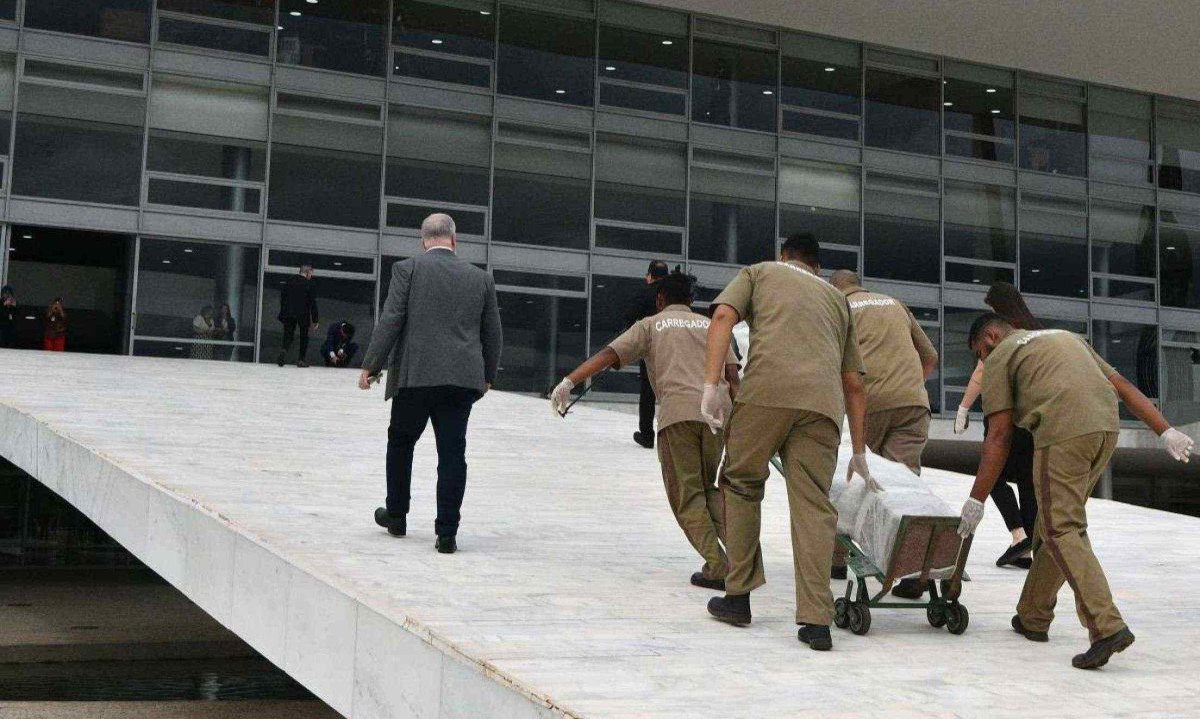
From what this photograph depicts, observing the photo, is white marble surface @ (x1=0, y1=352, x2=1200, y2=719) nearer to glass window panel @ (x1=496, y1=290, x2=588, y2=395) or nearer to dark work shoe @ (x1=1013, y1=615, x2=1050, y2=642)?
dark work shoe @ (x1=1013, y1=615, x2=1050, y2=642)

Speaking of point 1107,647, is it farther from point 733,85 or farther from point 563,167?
point 733,85

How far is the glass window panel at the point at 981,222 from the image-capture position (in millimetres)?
25109

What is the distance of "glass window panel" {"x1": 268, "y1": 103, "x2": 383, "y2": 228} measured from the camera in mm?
20891

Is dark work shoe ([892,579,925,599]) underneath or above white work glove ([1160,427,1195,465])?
underneath

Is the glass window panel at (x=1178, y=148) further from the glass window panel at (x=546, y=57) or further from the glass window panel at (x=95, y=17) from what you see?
the glass window panel at (x=95, y=17)

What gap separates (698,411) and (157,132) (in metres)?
16.5

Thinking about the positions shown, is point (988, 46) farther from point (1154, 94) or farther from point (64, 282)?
point (64, 282)

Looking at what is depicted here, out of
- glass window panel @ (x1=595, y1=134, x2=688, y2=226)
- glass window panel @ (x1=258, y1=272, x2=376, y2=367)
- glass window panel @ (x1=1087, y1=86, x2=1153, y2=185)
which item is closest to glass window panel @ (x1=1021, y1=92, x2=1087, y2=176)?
glass window panel @ (x1=1087, y1=86, x2=1153, y2=185)

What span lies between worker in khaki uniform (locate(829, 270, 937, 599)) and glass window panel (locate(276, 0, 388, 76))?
16156mm

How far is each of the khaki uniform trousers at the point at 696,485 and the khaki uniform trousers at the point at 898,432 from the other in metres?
1.17

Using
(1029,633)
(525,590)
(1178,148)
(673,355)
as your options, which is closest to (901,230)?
(1178,148)

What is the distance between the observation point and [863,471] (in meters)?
5.45

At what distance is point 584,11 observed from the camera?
75.0 ft

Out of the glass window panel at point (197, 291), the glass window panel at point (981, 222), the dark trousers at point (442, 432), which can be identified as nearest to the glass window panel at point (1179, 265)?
the glass window panel at point (981, 222)
